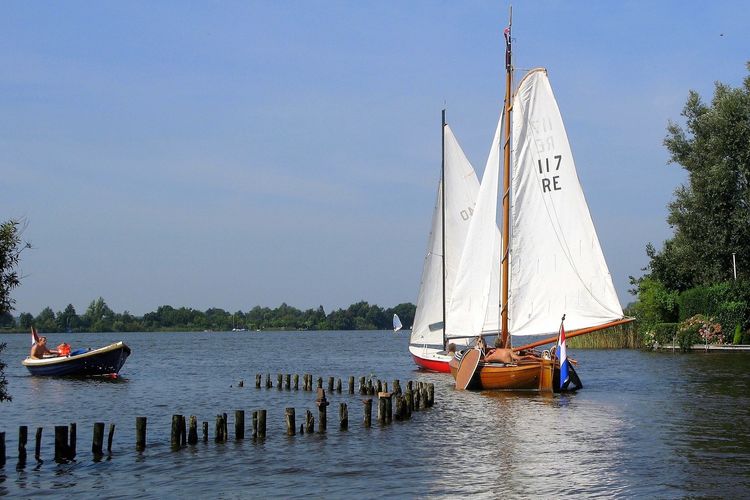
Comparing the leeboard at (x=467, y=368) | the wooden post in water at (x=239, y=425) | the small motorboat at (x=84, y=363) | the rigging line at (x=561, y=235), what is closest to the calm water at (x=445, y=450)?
the wooden post in water at (x=239, y=425)

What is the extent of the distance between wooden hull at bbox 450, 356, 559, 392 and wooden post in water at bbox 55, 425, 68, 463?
18.2 metres

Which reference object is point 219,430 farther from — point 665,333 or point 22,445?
point 665,333

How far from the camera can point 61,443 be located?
2267 cm

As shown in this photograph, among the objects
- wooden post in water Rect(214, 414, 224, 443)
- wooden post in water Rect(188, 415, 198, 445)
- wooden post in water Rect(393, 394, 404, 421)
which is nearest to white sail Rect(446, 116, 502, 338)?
wooden post in water Rect(393, 394, 404, 421)

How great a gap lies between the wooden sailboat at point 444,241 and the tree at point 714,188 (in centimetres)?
2225

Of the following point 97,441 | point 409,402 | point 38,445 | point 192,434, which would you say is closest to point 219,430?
point 192,434

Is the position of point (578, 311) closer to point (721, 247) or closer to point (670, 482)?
point (670, 482)

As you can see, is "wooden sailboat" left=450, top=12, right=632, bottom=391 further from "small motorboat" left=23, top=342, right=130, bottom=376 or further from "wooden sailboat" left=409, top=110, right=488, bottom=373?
"small motorboat" left=23, top=342, right=130, bottom=376

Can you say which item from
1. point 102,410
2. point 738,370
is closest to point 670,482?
point 102,410

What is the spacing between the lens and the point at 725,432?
26469 millimetres

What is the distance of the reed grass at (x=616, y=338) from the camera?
73.1 meters

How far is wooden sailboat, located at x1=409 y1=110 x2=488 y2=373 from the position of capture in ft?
169

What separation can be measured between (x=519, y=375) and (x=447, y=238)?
16560 millimetres

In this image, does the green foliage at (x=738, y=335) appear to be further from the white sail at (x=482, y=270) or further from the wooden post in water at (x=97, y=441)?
the wooden post in water at (x=97, y=441)
